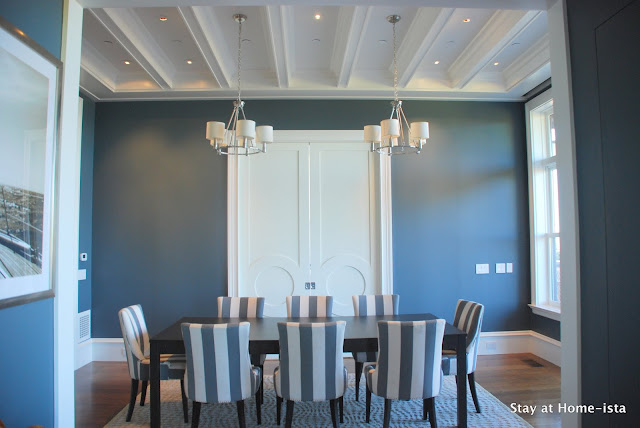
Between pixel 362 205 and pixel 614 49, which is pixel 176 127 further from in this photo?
pixel 614 49

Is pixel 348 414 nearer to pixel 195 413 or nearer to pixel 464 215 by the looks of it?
pixel 195 413

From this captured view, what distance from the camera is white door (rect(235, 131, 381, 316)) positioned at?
14.8 ft

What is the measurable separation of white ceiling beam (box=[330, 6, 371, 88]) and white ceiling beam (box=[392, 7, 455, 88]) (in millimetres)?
486

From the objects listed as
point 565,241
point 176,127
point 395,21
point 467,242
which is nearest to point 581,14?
point 565,241

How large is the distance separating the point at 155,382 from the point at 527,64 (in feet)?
14.5

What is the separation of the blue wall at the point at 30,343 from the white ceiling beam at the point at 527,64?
3.68m

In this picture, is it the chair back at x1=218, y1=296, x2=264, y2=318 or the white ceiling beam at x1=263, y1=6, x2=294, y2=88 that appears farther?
the chair back at x1=218, y1=296, x2=264, y2=318

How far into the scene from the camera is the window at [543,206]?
4.47 meters

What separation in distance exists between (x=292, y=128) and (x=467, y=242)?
97.0 inches

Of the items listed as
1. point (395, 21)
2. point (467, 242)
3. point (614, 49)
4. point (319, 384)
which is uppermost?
point (395, 21)

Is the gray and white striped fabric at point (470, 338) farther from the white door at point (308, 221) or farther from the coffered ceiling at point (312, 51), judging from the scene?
the coffered ceiling at point (312, 51)

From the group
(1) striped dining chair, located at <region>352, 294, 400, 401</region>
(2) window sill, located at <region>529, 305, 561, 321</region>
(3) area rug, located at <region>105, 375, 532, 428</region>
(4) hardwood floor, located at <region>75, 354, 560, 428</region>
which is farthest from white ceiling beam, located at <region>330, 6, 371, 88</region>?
(2) window sill, located at <region>529, 305, 561, 321</region>

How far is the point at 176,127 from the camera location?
4.57 metres

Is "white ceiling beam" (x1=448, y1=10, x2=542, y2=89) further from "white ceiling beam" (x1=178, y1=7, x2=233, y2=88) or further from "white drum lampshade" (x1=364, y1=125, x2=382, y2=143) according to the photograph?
"white ceiling beam" (x1=178, y1=7, x2=233, y2=88)
